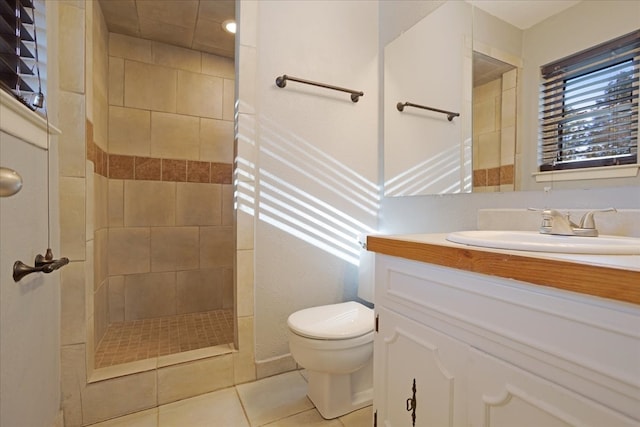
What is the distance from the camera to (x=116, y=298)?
2.21m

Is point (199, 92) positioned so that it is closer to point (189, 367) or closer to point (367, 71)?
point (367, 71)

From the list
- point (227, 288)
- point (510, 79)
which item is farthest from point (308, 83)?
point (227, 288)

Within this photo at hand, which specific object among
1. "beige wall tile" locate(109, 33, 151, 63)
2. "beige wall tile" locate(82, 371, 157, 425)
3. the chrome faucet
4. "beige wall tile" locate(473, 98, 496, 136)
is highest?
"beige wall tile" locate(109, 33, 151, 63)

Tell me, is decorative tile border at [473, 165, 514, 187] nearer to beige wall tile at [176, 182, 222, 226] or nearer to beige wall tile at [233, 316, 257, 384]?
beige wall tile at [233, 316, 257, 384]

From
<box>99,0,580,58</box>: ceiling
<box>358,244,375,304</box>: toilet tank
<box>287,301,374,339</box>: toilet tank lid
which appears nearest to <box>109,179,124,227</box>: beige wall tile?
<box>99,0,580,58</box>: ceiling

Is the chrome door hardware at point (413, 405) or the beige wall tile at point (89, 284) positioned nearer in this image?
the chrome door hardware at point (413, 405)

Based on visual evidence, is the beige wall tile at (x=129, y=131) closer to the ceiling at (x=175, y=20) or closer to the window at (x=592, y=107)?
the ceiling at (x=175, y=20)

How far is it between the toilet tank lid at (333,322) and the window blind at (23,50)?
1.25m

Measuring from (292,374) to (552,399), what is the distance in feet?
4.58

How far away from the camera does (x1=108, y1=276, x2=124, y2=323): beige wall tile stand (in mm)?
2195

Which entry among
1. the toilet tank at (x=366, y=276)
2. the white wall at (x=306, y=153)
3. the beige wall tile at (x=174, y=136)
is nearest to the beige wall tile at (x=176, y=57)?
the beige wall tile at (x=174, y=136)

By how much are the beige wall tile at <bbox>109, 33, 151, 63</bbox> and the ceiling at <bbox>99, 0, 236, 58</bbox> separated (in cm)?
4

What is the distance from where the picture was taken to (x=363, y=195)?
1968mm

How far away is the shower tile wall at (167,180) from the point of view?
7.27 ft
